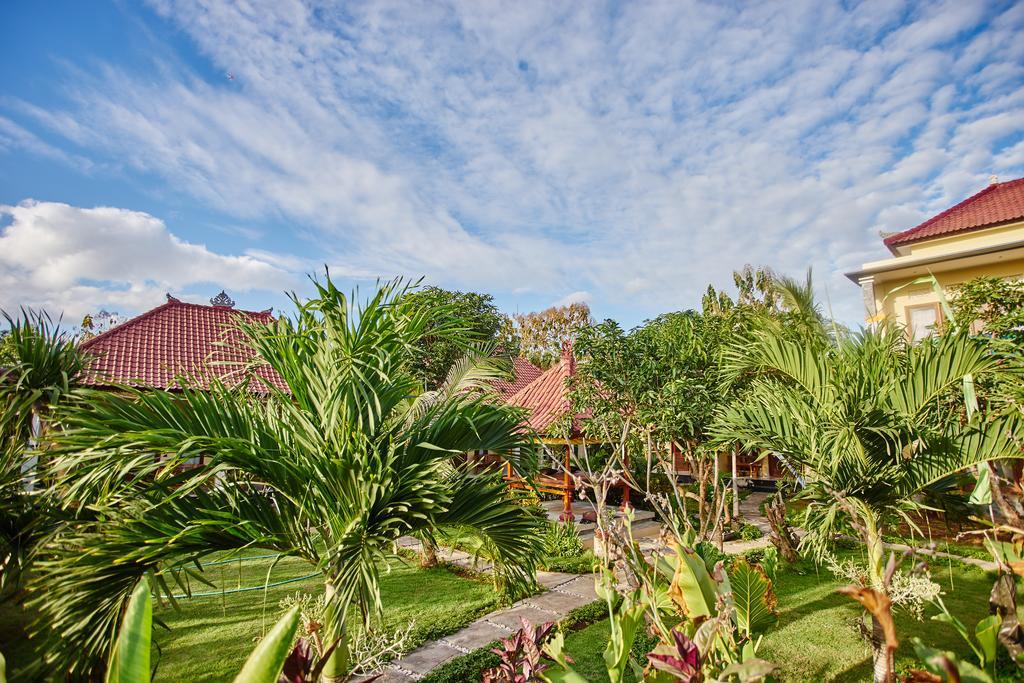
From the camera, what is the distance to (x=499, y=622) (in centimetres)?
631

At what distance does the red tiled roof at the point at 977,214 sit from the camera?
12.7m

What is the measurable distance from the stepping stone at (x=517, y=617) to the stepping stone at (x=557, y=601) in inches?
6.1

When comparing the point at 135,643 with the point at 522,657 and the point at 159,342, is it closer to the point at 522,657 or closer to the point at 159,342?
the point at 522,657

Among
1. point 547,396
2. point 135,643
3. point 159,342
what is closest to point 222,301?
point 159,342

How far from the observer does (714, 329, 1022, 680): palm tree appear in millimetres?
4699

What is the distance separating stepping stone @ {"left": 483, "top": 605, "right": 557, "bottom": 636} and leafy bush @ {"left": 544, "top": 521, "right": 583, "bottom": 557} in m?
2.49

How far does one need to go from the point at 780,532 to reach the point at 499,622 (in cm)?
529

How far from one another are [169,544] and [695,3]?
22.6 feet

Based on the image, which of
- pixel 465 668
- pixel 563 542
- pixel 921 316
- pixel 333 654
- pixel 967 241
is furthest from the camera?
pixel 967 241

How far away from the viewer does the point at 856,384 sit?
16.2ft

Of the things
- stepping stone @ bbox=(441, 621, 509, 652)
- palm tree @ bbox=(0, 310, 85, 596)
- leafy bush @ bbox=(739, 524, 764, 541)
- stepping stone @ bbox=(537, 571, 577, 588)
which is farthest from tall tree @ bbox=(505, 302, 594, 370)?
palm tree @ bbox=(0, 310, 85, 596)

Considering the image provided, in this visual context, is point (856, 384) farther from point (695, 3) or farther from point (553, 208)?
point (553, 208)

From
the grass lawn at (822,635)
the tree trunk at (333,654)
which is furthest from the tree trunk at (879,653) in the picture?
the tree trunk at (333,654)

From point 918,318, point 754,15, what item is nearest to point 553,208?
point 754,15
